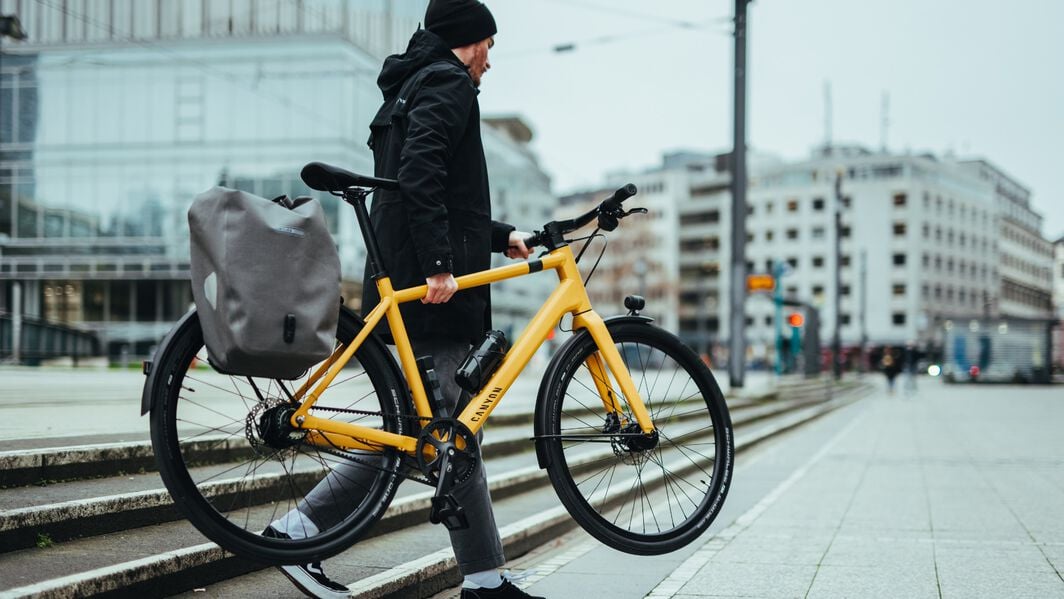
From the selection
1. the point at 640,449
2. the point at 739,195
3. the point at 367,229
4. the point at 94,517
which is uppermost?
the point at 739,195

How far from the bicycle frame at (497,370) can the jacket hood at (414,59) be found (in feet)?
2.35

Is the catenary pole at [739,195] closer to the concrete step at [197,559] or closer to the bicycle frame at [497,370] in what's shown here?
the concrete step at [197,559]

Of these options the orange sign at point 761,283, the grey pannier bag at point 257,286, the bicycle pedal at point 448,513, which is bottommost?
the bicycle pedal at point 448,513

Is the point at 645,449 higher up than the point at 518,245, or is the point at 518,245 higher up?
the point at 518,245

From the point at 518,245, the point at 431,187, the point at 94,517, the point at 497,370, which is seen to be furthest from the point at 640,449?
the point at 94,517

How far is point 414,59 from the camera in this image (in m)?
3.60

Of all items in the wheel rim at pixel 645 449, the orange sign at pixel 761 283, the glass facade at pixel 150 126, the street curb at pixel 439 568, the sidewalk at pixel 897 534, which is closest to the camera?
the wheel rim at pixel 645 449

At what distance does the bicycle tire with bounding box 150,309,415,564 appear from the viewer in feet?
9.51

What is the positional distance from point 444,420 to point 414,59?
4.00 ft

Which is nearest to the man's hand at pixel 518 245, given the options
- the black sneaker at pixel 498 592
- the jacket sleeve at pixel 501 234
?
the jacket sleeve at pixel 501 234

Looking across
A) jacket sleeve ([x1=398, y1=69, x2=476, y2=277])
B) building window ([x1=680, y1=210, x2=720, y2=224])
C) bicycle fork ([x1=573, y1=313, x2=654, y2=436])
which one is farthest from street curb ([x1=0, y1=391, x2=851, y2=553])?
building window ([x1=680, y1=210, x2=720, y2=224])

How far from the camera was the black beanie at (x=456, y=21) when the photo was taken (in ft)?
11.9

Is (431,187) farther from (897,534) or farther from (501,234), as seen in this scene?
(897,534)

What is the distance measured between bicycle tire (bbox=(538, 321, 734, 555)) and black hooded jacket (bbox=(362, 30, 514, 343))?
395 mm
